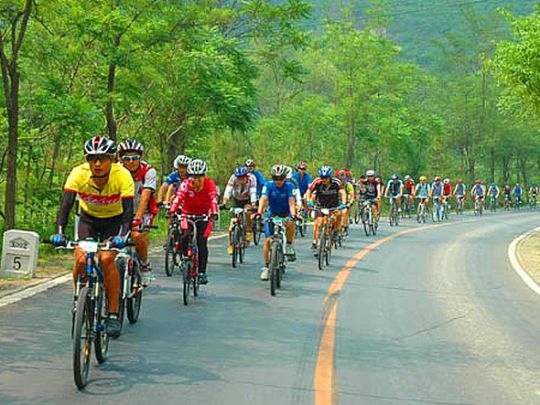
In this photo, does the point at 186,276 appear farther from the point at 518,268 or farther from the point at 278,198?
the point at 518,268

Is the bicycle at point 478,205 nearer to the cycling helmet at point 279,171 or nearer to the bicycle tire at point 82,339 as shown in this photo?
the cycling helmet at point 279,171

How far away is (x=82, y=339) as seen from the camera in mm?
7715

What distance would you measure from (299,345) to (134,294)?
2.07 meters

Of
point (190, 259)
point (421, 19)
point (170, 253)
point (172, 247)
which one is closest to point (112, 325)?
point (190, 259)

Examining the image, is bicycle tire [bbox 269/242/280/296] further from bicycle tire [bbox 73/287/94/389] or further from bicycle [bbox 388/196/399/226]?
bicycle [bbox 388/196/399/226]

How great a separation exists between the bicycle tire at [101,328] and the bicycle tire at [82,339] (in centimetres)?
17

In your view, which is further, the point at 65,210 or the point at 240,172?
the point at 240,172

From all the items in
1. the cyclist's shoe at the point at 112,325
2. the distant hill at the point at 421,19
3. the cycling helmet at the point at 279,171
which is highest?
the distant hill at the point at 421,19

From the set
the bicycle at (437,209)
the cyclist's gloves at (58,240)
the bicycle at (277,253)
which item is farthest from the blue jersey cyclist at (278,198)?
the bicycle at (437,209)

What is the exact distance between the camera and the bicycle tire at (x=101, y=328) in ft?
26.3

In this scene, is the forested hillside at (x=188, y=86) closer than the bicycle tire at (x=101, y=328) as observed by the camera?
No

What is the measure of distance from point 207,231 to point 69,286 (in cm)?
261

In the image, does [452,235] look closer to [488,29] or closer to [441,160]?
[441,160]

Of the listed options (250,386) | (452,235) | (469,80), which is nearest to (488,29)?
(469,80)
